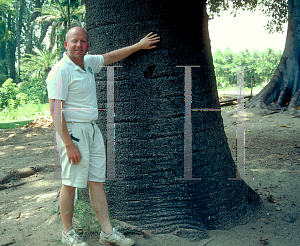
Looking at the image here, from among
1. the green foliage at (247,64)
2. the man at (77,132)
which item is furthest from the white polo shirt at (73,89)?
the green foliage at (247,64)

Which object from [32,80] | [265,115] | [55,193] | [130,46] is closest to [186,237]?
[130,46]

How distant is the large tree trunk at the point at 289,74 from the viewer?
33.3 ft

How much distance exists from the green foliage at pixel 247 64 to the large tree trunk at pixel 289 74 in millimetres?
15925

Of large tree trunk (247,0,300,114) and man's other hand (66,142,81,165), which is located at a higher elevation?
large tree trunk (247,0,300,114)

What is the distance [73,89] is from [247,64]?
30246mm

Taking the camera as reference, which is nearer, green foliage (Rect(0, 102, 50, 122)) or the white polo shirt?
the white polo shirt

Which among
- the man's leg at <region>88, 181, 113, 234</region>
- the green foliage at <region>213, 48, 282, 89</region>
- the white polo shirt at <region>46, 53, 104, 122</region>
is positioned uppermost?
the green foliage at <region>213, 48, 282, 89</region>

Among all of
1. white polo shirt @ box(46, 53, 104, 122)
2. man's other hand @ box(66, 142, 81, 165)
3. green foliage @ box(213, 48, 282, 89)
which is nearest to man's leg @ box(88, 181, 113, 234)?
man's other hand @ box(66, 142, 81, 165)

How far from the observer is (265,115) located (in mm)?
9242

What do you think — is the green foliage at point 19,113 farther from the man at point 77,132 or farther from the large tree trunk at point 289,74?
the man at point 77,132

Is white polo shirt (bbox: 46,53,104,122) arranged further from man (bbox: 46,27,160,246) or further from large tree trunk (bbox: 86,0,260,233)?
large tree trunk (bbox: 86,0,260,233)

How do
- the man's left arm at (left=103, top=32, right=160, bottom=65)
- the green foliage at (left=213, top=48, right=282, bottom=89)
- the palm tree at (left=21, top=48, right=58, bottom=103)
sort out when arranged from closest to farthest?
the man's left arm at (left=103, top=32, right=160, bottom=65), the green foliage at (left=213, top=48, right=282, bottom=89), the palm tree at (left=21, top=48, right=58, bottom=103)

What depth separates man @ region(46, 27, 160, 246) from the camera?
2371 millimetres

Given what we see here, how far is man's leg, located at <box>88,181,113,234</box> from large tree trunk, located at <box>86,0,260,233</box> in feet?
1.17
